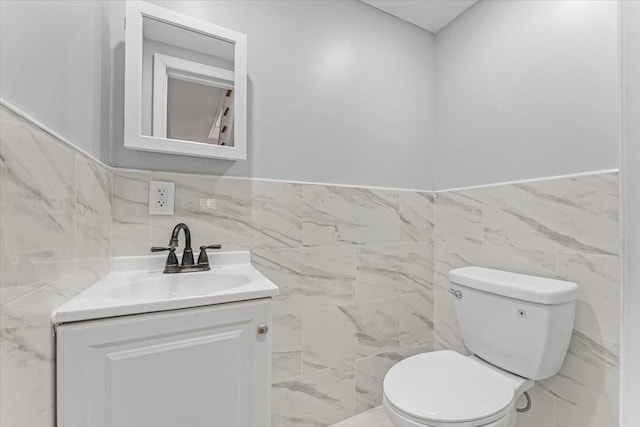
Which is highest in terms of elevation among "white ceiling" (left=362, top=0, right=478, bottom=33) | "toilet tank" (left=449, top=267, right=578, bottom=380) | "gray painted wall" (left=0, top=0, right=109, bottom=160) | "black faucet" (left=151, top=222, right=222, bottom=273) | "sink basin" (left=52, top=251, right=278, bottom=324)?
"white ceiling" (left=362, top=0, right=478, bottom=33)

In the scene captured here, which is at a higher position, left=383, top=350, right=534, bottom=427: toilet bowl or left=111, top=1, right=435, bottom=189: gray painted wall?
left=111, top=1, right=435, bottom=189: gray painted wall

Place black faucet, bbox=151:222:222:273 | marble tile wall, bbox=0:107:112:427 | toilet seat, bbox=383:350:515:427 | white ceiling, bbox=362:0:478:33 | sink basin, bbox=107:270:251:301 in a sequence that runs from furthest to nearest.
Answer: white ceiling, bbox=362:0:478:33 < black faucet, bbox=151:222:222:273 < sink basin, bbox=107:270:251:301 < toilet seat, bbox=383:350:515:427 < marble tile wall, bbox=0:107:112:427

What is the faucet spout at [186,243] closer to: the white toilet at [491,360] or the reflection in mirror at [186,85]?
the reflection in mirror at [186,85]

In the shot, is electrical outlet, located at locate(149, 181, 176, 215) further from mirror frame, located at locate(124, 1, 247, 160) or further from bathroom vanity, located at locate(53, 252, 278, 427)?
bathroom vanity, located at locate(53, 252, 278, 427)

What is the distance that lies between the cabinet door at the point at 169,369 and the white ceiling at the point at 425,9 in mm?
1750

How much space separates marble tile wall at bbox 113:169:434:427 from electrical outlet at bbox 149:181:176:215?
0.08 feet

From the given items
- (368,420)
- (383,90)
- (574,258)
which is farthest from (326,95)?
(368,420)

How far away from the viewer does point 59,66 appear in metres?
0.78

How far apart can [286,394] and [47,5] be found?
1.59 metres

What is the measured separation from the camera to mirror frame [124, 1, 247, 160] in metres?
1.13

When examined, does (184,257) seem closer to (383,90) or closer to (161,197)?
(161,197)

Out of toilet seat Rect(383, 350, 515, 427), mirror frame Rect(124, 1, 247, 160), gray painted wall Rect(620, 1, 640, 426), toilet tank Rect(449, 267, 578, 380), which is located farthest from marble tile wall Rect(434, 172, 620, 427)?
mirror frame Rect(124, 1, 247, 160)

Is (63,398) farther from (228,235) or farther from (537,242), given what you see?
(537,242)

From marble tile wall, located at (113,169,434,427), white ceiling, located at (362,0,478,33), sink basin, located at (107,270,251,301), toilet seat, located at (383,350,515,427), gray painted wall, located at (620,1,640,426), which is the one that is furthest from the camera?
white ceiling, located at (362,0,478,33)
